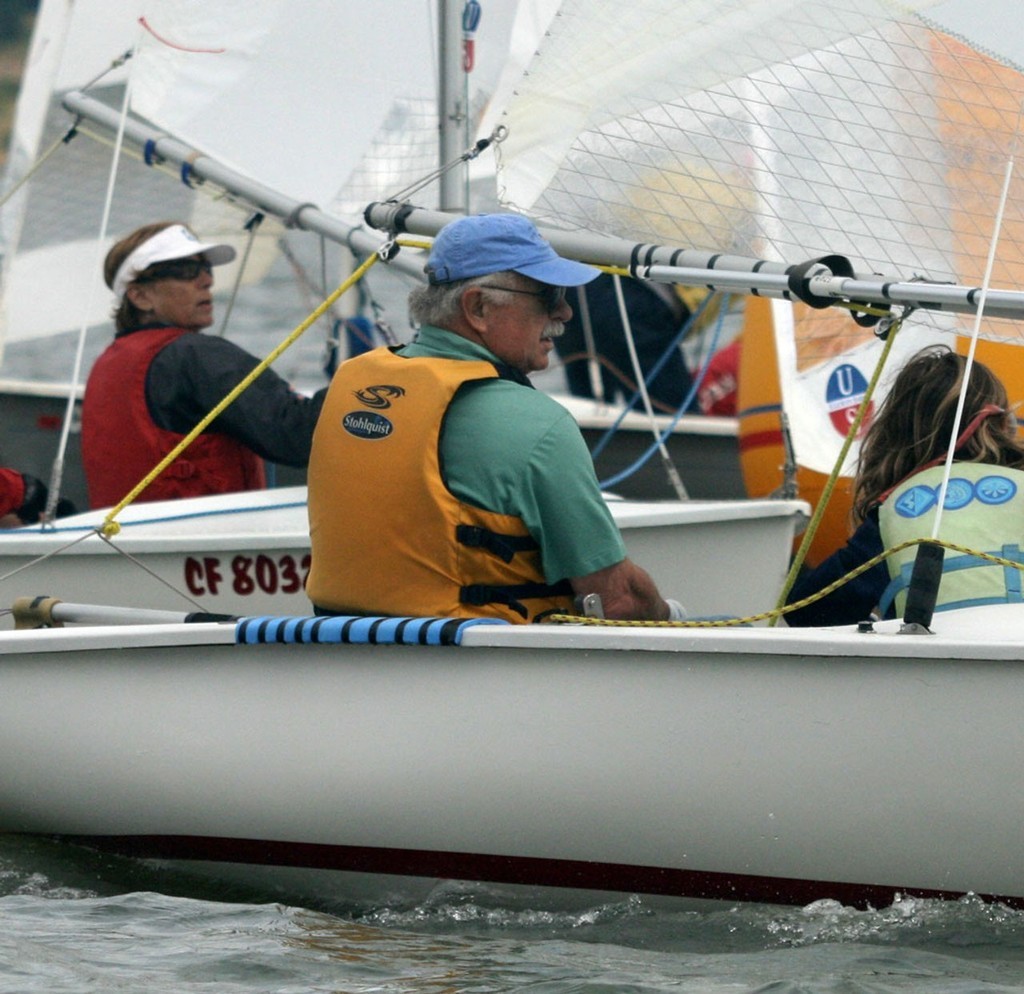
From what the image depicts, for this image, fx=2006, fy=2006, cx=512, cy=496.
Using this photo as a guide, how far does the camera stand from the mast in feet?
15.6

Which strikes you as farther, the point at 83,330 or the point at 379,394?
the point at 83,330

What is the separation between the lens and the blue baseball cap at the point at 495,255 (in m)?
3.18

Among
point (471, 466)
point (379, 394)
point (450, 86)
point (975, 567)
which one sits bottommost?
point (975, 567)

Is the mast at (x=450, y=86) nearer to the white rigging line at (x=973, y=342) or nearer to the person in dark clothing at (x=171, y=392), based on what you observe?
the person in dark clothing at (x=171, y=392)

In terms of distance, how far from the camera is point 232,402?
15.0 ft

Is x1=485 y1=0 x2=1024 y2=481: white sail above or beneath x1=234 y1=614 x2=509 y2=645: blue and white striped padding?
above

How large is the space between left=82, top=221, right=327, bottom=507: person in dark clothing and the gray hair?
1.36 m

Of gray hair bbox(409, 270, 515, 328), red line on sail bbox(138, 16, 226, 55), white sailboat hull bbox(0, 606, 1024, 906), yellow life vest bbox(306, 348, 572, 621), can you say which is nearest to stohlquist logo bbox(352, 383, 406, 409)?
yellow life vest bbox(306, 348, 572, 621)

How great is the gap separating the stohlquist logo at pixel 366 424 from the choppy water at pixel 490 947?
715 mm

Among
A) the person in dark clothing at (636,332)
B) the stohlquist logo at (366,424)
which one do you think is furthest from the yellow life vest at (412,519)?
the person in dark clothing at (636,332)

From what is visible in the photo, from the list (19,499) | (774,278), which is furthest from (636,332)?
(774,278)

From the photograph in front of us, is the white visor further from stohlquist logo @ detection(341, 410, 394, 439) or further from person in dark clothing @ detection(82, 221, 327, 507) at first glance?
stohlquist logo @ detection(341, 410, 394, 439)

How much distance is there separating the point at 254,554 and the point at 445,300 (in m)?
1.42

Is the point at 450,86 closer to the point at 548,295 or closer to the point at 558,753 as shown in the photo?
the point at 548,295
